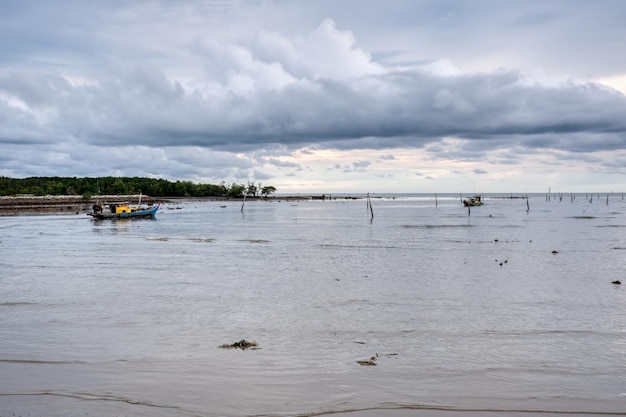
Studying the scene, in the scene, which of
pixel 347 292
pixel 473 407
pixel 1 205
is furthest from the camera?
pixel 1 205

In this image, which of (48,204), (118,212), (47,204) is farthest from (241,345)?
(48,204)

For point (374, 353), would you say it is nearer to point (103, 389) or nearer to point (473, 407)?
point (473, 407)

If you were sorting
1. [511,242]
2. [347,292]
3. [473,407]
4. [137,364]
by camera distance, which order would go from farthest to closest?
[511,242] → [347,292] → [137,364] → [473,407]

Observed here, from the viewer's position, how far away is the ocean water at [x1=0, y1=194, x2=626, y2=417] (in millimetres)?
10344

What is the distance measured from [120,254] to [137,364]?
28411mm

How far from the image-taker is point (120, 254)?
39.1 metres

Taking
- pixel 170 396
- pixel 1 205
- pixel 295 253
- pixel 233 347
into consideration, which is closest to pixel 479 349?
pixel 233 347

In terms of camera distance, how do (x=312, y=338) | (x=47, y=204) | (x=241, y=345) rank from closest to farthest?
(x=241, y=345) → (x=312, y=338) → (x=47, y=204)

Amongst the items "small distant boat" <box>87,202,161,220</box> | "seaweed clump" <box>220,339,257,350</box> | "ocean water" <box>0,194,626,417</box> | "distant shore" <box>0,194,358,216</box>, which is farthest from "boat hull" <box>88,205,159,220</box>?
"seaweed clump" <box>220,339,257,350</box>

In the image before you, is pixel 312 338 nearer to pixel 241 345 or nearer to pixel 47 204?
pixel 241 345

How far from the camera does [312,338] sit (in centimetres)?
1538

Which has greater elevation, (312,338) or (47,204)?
(47,204)

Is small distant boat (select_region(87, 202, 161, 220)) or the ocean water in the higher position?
small distant boat (select_region(87, 202, 161, 220))

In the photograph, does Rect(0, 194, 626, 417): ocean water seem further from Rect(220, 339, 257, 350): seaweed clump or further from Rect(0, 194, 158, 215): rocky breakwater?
Rect(0, 194, 158, 215): rocky breakwater
